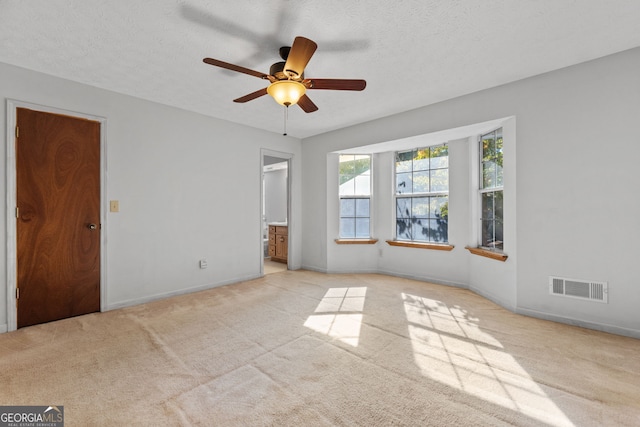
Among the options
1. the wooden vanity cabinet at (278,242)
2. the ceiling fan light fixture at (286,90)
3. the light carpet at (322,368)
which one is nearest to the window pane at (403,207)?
the light carpet at (322,368)

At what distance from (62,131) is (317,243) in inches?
148

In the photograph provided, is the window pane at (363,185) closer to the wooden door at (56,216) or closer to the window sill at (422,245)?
the window sill at (422,245)

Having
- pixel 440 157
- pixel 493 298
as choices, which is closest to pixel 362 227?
pixel 440 157

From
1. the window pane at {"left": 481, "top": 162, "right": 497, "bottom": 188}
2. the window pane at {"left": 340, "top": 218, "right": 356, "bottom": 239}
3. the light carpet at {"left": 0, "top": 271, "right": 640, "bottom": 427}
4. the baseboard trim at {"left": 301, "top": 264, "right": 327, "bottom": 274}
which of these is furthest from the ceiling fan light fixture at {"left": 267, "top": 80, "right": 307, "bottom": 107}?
the baseboard trim at {"left": 301, "top": 264, "right": 327, "bottom": 274}

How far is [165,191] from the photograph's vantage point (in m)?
3.71

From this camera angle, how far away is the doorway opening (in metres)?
6.24

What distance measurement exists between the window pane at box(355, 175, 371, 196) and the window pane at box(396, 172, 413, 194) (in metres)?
0.51

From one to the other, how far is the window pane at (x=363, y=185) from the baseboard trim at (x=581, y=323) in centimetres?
283

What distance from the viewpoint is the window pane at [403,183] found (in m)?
4.83

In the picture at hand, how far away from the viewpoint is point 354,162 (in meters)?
5.19

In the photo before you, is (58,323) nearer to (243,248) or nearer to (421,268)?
(243,248)

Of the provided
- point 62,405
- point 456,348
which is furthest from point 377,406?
point 62,405

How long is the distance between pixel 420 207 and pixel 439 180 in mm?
526

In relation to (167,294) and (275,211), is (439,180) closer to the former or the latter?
(167,294)
